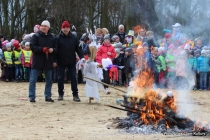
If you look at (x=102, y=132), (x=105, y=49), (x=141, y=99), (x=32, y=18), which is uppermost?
(x=32, y=18)

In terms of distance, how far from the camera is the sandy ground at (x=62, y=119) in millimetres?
7613

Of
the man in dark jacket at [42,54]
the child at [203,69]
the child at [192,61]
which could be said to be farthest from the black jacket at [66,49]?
the child at [203,69]

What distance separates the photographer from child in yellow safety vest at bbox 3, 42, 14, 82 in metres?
18.7

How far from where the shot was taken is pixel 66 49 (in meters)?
12.2

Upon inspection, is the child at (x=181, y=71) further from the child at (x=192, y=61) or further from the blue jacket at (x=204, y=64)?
the blue jacket at (x=204, y=64)

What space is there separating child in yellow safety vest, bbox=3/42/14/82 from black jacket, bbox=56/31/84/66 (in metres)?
6.92

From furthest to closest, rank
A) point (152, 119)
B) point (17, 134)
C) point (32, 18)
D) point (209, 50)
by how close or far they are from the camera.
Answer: point (32, 18) < point (209, 50) < point (152, 119) < point (17, 134)

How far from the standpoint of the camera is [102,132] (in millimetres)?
7969

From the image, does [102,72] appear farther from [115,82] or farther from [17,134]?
[17,134]

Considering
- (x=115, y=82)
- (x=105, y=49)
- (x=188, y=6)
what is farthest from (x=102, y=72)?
(x=188, y=6)

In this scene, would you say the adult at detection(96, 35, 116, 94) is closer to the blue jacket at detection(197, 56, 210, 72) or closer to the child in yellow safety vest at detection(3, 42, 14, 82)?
the blue jacket at detection(197, 56, 210, 72)

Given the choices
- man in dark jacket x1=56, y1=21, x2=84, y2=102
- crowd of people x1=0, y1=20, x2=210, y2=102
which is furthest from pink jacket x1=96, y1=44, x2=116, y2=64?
man in dark jacket x1=56, y1=21, x2=84, y2=102

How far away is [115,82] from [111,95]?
11.8 ft

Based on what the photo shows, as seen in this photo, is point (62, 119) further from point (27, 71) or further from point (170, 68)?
point (27, 71)
